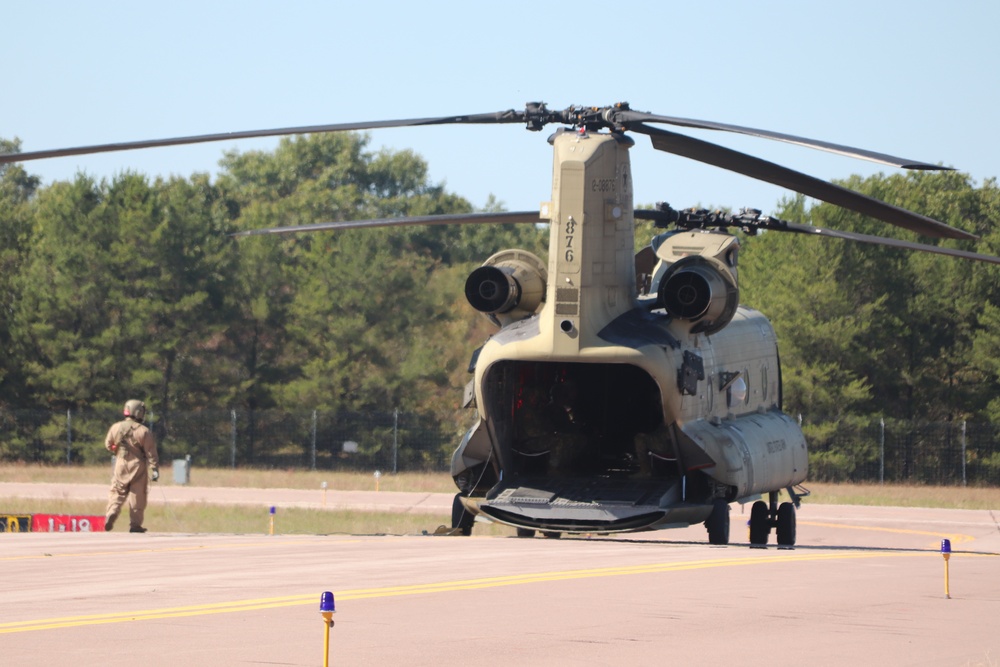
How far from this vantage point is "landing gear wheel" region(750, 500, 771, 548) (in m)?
23.6

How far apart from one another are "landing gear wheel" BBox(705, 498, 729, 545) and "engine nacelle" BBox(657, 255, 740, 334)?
251 cm

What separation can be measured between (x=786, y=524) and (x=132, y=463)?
1070 centimetres

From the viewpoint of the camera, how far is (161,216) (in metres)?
60.4

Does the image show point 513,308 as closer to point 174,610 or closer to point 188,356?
point 174,610

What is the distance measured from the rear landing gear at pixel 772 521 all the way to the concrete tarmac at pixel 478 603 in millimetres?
5076

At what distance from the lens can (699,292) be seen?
20375 millimetres

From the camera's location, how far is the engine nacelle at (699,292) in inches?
799

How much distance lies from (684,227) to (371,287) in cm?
3842

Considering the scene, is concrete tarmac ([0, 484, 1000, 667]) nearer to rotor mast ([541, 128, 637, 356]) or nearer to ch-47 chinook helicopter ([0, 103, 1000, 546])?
ch-47 chinook helicopter ([0, 103, 1000, 546])

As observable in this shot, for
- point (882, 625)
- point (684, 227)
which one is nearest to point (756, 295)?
point (684, 227)

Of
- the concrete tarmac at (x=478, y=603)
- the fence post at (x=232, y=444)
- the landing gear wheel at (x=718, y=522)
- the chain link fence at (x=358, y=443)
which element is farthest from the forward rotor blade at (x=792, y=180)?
the fence post at (x=232, y=444)

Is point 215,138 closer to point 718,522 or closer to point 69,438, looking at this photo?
point 718,522

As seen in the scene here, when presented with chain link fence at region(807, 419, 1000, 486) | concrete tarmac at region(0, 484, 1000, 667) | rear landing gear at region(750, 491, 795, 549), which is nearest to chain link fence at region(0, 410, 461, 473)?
chain link fence at region(807, 419, 1000, 486)

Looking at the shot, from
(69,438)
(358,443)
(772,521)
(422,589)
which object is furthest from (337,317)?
(422,589)
